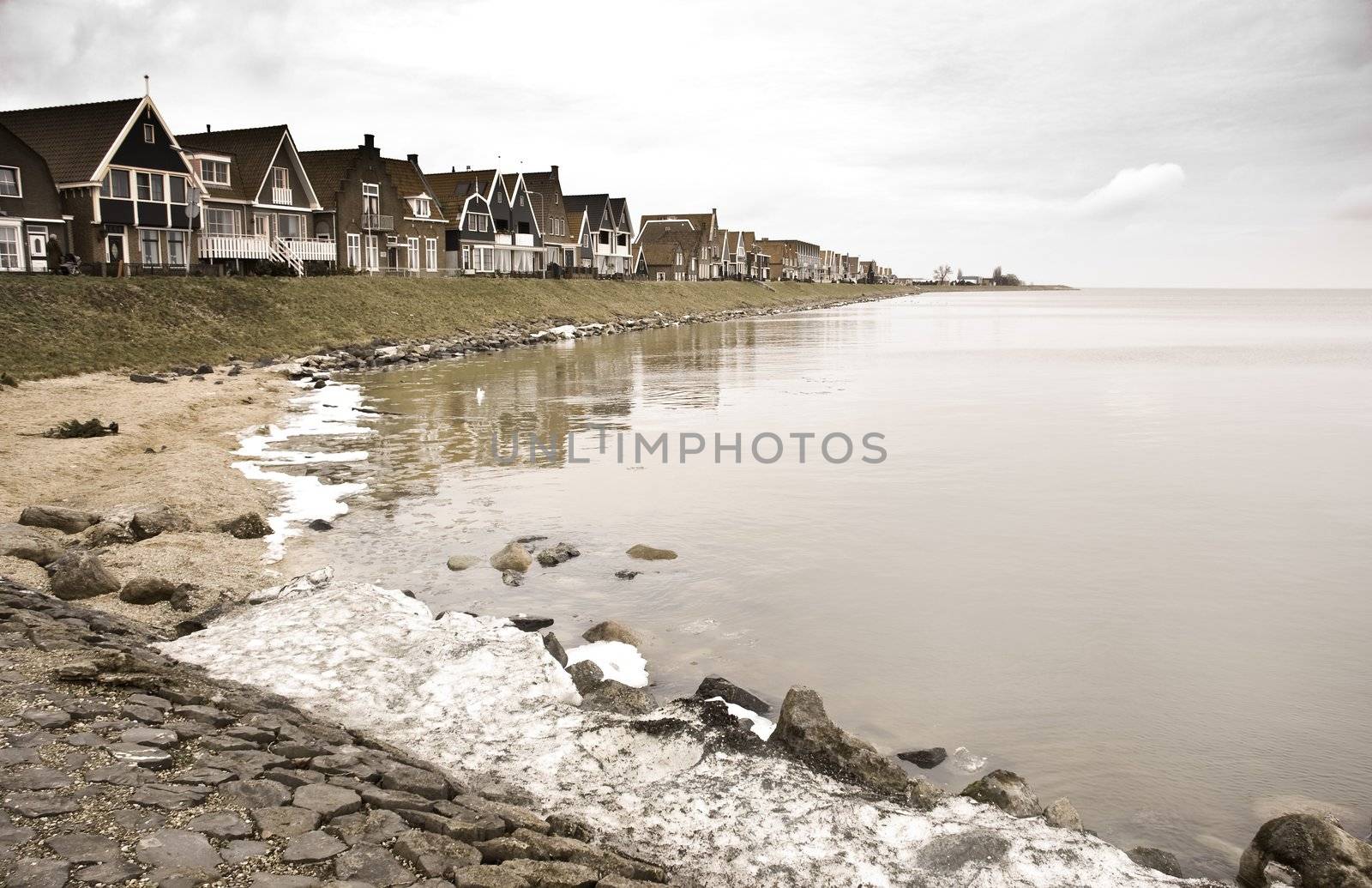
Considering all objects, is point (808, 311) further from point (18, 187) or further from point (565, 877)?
point (565, 877)

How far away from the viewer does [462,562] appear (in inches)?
488

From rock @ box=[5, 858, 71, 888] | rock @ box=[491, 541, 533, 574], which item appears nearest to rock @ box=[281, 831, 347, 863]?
rock @ box=[5, 858, 71, 888]

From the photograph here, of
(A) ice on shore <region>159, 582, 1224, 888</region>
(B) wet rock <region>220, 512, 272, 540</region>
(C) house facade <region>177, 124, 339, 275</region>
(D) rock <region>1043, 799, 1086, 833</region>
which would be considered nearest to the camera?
(A) ice on shore <region>159, 582, 1224, 888</region>

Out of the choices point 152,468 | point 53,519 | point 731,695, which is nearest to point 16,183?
point 152,468

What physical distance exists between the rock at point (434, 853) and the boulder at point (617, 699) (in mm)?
2808

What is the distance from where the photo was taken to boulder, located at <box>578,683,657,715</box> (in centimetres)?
825

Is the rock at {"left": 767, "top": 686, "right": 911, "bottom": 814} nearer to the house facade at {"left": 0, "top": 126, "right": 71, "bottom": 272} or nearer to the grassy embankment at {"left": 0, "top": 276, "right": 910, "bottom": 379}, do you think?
the grassy embankment at {"left": 0, "top": 276, "right": 910, "bottom": 379}

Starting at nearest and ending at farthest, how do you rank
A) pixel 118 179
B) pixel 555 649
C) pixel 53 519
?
pixel 555 649, pixel 53 519, pixel 118 179

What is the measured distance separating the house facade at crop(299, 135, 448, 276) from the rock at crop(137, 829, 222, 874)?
180 ft

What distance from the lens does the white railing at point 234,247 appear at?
4912 cm

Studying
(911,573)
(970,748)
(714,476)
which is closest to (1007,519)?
(911,573)

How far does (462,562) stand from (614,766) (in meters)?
5.77

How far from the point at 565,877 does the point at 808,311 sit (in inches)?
4541

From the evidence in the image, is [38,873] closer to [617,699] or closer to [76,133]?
[617,699]
